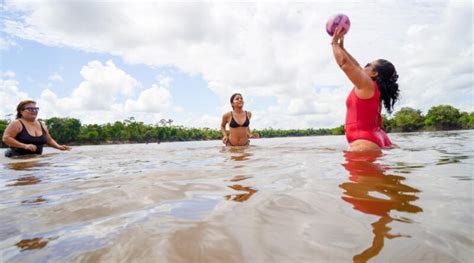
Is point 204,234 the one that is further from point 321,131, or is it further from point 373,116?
point 321,131

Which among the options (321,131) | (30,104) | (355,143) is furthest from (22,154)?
(321,131)

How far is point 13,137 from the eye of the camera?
655cm

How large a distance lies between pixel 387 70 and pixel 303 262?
12.2 feet

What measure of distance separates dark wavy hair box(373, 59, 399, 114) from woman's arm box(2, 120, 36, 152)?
→ 275 inches

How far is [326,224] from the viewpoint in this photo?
4.42 ft

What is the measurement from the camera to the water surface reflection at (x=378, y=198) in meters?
1.15

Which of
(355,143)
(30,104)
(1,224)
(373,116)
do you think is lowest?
(1,224)

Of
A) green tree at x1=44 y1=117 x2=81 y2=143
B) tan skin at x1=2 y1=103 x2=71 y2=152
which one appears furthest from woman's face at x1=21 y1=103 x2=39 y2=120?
green tree at x1=44 y1=117 x2=81 y2=143

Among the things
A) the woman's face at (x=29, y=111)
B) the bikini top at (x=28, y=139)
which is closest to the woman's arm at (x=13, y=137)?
the bikini top at (x=28, y=139)

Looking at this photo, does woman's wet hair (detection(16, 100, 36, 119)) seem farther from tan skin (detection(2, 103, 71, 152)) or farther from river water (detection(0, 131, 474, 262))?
river water (detection(0, 131, 474, 262))

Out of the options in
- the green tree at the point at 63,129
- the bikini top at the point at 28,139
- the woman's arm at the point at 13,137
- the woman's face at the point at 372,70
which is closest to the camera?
the woman's face at the point at 372,70

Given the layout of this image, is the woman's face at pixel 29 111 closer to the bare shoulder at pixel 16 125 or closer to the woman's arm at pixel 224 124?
the bare shoulder at pixel 16 125

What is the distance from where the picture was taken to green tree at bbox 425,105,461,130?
5625cm

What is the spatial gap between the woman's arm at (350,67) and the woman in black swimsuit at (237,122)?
4716 millimetres
